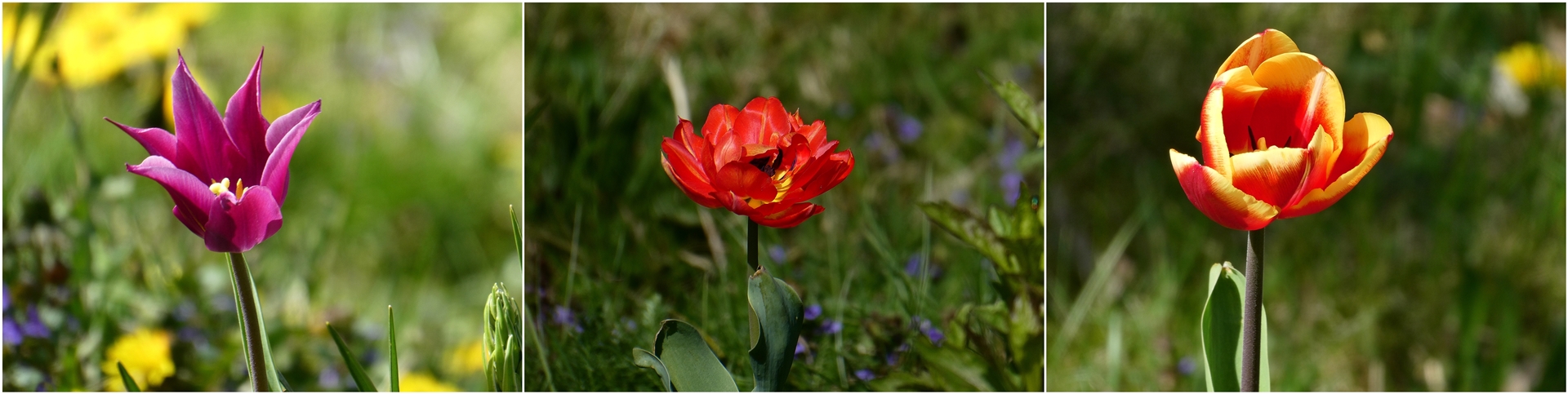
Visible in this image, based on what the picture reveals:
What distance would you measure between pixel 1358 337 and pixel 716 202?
910 millimetres

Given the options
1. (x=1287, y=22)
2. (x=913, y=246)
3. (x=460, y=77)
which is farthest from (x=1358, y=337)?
(x=460, y=77)

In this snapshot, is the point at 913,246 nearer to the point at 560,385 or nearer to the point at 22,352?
the point at 560,385

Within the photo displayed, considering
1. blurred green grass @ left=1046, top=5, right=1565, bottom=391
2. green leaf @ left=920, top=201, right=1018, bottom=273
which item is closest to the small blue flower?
green leaf @ left=920, top=201, right=1018, bottom=273

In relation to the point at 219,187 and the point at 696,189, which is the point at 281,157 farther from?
the point at 696,189

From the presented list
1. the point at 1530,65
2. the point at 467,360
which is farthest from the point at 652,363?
the point at 1530,65

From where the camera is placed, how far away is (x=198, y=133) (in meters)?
0.56

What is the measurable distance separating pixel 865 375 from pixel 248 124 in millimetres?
444

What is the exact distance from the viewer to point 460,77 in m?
1.61

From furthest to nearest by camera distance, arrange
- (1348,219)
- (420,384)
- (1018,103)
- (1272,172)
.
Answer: (1348,219), (420,384), (1018,103), (1272,172)

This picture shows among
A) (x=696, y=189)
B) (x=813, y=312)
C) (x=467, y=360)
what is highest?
(x=696, y=189)

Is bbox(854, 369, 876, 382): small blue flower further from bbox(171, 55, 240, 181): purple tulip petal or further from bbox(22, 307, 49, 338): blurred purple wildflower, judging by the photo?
bbox(22, 307, 49, 338): blurred purple wildflower

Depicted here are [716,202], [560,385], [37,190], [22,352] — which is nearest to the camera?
[716,202]

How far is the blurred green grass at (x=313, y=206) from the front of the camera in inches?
39.2

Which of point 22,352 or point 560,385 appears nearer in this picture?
point 560,385
